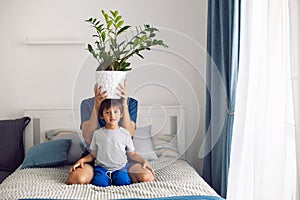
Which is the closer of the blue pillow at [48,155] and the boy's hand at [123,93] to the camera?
the boy's hand at [123,93]

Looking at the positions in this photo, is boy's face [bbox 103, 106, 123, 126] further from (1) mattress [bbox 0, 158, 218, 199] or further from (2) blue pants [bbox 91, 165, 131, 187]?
(2) blue pants [bbox 91, 165, 131, 187]

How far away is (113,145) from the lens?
236cm

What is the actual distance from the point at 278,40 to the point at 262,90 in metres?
0.32

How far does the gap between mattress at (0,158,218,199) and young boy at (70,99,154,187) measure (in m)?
0.11

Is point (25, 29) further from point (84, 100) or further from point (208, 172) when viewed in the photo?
point (208, 172)

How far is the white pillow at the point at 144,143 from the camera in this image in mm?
2416

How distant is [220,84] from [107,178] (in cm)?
104

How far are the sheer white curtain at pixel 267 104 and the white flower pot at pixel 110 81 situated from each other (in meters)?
0.71

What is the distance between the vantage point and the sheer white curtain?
6.37 ft

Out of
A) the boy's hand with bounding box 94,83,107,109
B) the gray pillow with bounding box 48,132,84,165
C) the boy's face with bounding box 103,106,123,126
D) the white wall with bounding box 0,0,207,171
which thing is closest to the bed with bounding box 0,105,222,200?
the gray pillow with bounding box 48,132,84,165

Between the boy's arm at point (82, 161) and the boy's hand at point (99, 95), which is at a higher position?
the boy's hand at point (99, 95)

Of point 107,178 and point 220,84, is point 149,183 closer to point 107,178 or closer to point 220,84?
point 107,178

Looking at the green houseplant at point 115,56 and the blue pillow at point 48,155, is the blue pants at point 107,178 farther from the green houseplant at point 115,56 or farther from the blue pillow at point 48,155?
the green houseplant at point 115,56

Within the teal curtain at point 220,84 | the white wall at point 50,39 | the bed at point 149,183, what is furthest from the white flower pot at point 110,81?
the white wall at point 50,39
